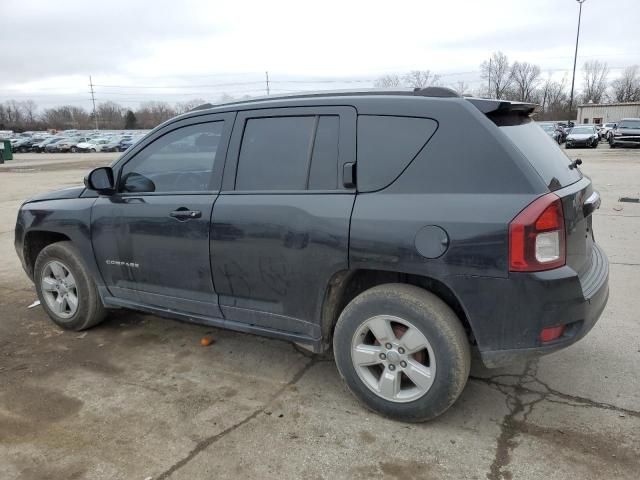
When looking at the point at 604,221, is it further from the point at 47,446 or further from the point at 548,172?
the point at 47,446

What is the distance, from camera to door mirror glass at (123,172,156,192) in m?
3.87

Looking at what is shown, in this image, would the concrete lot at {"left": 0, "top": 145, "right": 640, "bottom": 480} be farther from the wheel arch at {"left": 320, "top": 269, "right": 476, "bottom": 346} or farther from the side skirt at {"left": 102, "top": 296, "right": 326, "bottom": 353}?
the wheel arch at {"left": 320, "top": 269, "right": 476, "bottom": 346}

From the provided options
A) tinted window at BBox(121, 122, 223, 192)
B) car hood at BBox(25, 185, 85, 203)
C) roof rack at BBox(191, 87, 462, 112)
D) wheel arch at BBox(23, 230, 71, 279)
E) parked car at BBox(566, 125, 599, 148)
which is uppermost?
roof rack at BBox(191, 87, 462, 112)

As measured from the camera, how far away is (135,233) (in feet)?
12.5

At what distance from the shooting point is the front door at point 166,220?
3.54 metres

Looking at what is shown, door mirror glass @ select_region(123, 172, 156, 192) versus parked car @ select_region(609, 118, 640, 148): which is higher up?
door mirror glass @ select_region(123, 172, 156, 192)

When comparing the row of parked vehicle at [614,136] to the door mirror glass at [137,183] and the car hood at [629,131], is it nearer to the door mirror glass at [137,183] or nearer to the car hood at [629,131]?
the car hood at [629,131]

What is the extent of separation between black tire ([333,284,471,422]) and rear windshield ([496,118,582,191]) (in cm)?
88

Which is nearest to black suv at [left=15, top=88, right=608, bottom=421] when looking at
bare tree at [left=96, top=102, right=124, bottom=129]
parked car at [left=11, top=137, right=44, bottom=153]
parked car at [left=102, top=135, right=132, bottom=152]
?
parked car at [left=102, top=135, right=132, bottom=152]

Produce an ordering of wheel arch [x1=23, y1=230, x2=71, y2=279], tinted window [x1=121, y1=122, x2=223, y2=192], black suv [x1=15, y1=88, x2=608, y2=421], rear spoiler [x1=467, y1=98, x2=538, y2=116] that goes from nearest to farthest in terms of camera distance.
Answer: black suv [x1=15, y1=88, x2=608, y2=421]
rear spoiler [x1=467, y1=98, x2=538, y2=116]
tinted window [x1=121, y1=122, x2=223, y2=192]
wheel arch [x1=23, y1=230, x2=71, y2=279]

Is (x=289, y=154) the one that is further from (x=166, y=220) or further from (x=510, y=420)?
(x=510, y=420)

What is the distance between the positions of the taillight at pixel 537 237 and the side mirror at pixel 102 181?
2895 millimetres

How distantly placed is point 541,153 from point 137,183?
9.13ft

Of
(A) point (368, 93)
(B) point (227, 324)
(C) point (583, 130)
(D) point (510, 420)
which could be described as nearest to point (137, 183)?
(B) point (227, 324)
